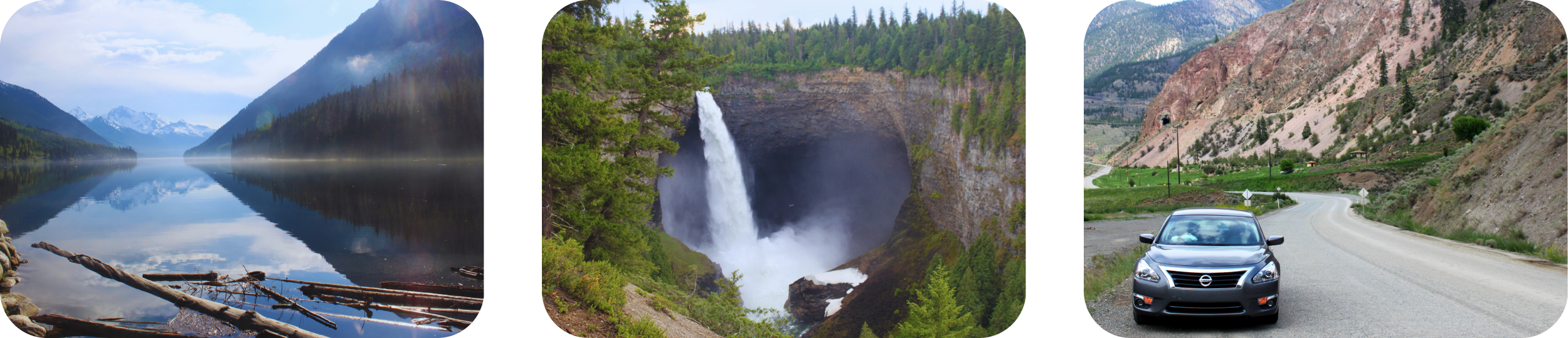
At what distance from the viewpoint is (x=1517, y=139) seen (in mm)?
7336

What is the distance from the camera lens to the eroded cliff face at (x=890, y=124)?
42.8ft

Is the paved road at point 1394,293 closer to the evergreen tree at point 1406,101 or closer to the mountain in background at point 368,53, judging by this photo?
the evergreen tree at point 1406,101

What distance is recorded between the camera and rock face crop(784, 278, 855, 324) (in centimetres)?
1164

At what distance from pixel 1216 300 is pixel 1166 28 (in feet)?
25.9

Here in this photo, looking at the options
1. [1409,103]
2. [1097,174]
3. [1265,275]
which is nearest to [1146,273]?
[1265,275]

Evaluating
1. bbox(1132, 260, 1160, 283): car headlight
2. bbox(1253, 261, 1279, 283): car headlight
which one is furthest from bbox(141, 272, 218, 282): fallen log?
bbox(1253, 261, 1279, 283): car headlight

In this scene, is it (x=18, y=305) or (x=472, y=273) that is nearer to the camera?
(x=18, y=305)

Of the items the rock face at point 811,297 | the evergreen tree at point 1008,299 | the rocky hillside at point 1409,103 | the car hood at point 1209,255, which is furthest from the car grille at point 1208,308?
the rock face at point 811,297

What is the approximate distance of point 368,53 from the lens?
566 centimetres

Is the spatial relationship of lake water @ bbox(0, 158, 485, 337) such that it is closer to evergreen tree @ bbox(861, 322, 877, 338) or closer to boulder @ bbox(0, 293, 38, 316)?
boulder @ bbox(0, 293, 38, 316)

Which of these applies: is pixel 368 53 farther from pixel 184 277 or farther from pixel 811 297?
pixel 811 297

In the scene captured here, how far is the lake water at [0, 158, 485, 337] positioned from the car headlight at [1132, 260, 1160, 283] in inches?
232

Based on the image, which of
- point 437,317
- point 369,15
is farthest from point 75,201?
point 437,317

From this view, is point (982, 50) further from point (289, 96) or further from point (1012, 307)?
point (289, 96)
